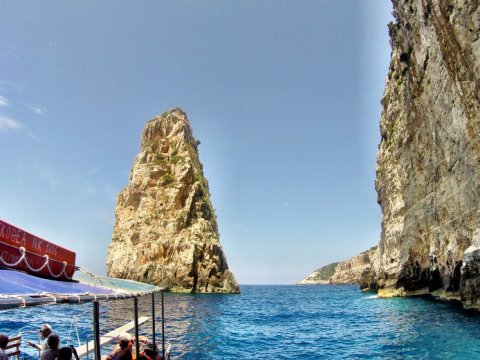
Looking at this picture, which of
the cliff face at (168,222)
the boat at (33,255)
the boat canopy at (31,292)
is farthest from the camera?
the cliff face at (168,222)

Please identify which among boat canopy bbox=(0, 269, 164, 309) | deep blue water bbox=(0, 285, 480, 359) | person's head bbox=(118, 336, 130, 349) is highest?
boat canopy bbox=(0, 269, 164, 309)

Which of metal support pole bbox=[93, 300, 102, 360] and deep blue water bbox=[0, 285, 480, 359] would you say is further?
deep blue water bbox=[0, 285, 480, 359]

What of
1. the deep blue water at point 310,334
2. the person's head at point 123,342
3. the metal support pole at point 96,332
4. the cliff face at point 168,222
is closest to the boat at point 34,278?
the metal support pole at point 96,332

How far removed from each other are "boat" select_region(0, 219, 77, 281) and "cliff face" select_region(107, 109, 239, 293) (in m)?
69.0

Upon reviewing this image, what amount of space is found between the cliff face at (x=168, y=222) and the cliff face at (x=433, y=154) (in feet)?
123

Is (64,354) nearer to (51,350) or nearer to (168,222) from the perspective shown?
(51,350)

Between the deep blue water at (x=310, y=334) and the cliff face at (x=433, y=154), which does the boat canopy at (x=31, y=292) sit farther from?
the cliff face at (x=433, y=154)

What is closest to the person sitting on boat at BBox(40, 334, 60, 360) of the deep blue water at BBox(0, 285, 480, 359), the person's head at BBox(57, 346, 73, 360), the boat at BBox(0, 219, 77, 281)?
the person's head at BBox(57, 346, 73, 360)

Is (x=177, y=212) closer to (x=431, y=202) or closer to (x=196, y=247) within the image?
(x=196, y=247)

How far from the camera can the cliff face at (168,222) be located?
78688 mm

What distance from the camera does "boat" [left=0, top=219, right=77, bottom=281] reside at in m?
7.89

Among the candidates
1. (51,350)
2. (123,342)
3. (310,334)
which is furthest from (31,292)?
(310,334)

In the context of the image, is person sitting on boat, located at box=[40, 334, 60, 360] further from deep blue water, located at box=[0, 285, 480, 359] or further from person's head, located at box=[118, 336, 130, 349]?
deep blue water, located at box=[0, 285, 480, 359]

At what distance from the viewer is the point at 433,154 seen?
1727 inches
